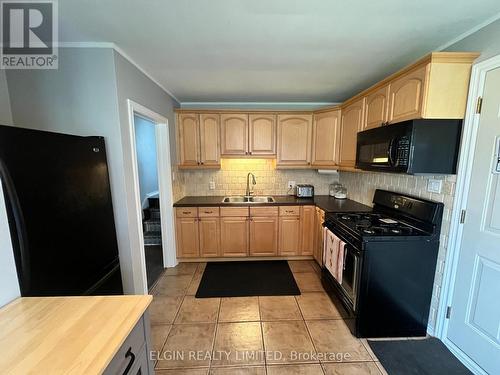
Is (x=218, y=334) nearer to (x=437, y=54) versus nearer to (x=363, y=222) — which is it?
(x=363, y=222)

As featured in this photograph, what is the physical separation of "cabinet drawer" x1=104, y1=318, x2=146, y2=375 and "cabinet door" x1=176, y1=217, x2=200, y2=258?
7.06 feet

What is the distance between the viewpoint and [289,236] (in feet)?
10.4

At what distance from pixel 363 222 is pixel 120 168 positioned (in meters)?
2.26

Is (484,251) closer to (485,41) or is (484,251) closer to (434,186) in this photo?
(434,186)

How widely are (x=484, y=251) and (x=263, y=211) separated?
215cm

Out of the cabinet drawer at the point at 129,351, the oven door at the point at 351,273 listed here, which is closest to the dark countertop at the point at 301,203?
the oven door at the point at 351,273

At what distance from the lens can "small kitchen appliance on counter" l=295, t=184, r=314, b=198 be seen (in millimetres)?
3420

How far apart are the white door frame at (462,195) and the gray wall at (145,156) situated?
398cm

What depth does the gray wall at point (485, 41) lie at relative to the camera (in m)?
1.40

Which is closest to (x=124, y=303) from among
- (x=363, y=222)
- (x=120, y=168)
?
(x=120, y=168)

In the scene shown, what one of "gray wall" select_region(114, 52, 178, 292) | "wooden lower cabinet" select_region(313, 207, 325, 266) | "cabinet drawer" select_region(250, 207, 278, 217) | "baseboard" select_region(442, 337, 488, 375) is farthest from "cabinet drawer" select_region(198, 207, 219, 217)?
"baseboard" select_region(442, 337, 488, 375)

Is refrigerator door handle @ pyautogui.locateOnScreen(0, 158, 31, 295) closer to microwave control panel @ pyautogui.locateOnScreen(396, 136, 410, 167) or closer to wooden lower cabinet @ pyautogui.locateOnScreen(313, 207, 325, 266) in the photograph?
microwave control panel @ pyautogui.locateOnScreen(396, 136, 410, 167)

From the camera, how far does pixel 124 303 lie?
0.96m

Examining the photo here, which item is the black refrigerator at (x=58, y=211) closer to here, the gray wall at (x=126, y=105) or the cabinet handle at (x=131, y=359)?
the gray wall at (x=126, y=105)
